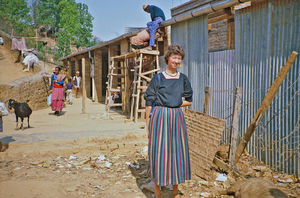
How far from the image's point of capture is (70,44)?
99.8ft

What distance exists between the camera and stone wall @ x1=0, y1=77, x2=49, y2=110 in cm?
992

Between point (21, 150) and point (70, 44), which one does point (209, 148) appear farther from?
point (70, 44)

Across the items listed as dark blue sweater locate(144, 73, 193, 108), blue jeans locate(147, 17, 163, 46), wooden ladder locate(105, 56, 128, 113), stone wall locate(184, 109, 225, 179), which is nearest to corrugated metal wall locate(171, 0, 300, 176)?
stone wall locate(184, 109, 225, 179)

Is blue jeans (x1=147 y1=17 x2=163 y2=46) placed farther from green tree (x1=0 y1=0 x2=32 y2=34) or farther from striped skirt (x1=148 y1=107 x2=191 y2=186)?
green tree (x1=0 y1=0 x2=32 y2=34)

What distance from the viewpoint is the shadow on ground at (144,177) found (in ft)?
10.7

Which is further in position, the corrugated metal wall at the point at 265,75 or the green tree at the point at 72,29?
the green tree at the point at 72,29

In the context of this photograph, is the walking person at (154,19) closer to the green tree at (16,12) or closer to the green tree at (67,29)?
Answer: the green tree at (67,29)

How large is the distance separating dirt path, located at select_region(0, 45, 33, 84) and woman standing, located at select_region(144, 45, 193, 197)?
10366mm

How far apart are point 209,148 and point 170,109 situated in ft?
4.86

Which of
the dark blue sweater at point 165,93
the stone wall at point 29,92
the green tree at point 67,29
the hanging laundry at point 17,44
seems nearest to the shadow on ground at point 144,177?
the dark blue sweater at point 165,93

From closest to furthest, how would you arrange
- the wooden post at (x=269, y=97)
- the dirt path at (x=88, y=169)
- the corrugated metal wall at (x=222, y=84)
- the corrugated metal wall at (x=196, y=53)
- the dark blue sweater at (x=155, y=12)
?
the wooden post at (x=269, y=97)
the dirt path at (x=88, y=169)
the corrugated metal wall at (x=222, y=84)
the corrugated metal wall at (x=196, y=53)
the dark blue sweater at (x=155, y=12)

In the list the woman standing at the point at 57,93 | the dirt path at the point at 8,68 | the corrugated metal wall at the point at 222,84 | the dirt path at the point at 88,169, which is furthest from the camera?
the dirt path at the point at 8,68

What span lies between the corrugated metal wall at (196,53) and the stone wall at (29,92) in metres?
7.93

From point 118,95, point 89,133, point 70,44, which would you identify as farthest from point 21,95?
point 70,44
